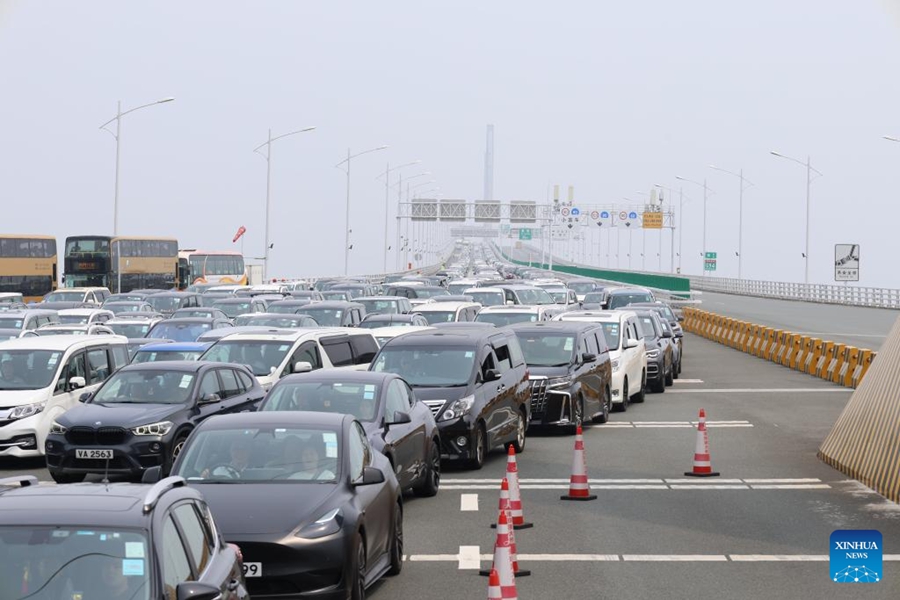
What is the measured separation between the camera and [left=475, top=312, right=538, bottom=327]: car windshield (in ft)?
108

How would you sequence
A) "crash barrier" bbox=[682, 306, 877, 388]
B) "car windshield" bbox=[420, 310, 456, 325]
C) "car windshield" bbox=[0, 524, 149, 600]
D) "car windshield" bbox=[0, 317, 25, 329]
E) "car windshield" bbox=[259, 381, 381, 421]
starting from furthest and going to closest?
"car windshield" bbox=[420, 310, 456, 325] → "crash barrier" bbox=[682, 306, 877, 388] → "car windshield" bbox=[0, 317, 25, 329] → "car windshield" bbox=[259, 381, 381, 421] → "car windshield" bbox=[0, 524, 149, 600]

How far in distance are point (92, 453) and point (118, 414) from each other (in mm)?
685

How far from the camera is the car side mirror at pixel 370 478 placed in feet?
36.1

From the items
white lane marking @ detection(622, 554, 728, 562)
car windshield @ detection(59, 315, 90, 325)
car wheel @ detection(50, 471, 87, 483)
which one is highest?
car windshield @ detection(59, 315, 90, 325)

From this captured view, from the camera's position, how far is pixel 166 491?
739 cm

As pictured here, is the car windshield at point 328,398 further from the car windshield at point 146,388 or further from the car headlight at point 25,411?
the car headlight at point 25,411

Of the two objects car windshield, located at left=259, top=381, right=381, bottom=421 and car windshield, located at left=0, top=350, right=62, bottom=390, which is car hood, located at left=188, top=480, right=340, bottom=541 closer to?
car windshield, located at left=259, top=381, right=381, bottom=421

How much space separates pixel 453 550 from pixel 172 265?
6138 cm

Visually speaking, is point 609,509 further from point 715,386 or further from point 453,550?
point 715,386

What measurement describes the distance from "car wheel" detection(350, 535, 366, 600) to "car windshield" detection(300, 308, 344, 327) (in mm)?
22190

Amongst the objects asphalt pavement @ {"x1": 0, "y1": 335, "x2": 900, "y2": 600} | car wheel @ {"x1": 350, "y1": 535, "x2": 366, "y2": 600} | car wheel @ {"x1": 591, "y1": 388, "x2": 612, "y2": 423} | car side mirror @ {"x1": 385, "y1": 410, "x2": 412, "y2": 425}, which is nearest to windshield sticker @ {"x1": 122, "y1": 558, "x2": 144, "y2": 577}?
car wheel @ {"x1": 350, "y1": 535, "x2": 366, "y2": 600}

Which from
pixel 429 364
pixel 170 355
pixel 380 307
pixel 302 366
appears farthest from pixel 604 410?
pixel 380 307

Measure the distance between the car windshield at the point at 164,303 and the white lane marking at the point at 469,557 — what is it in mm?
29947

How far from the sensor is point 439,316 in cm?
3475
